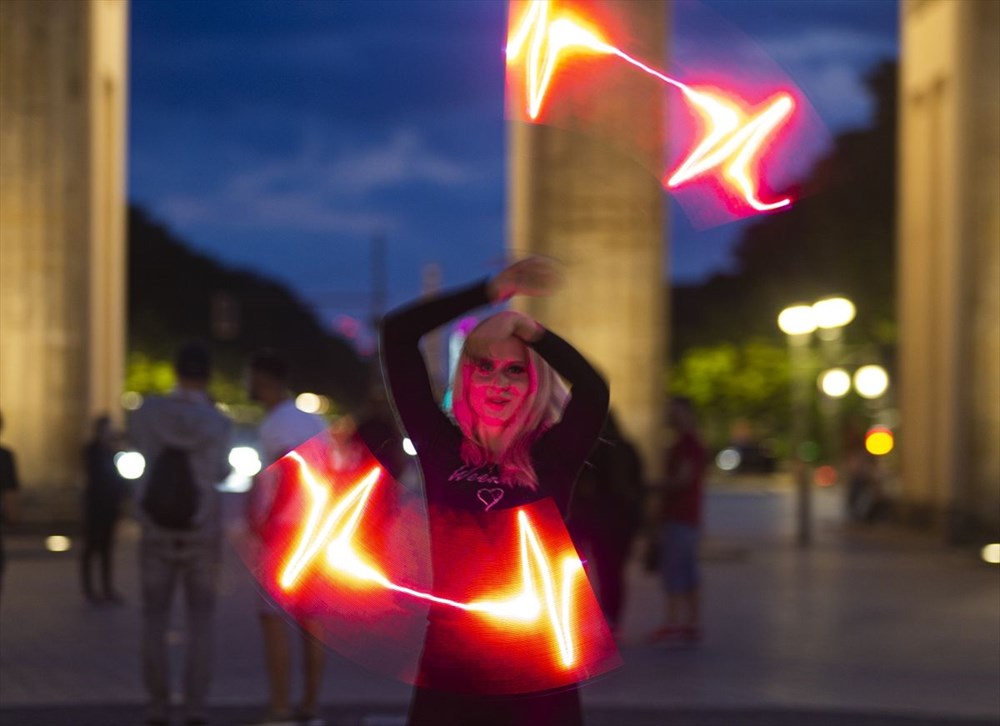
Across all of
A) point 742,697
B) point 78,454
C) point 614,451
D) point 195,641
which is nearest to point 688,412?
point 614,451

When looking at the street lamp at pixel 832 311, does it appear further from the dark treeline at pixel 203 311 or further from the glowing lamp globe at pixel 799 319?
the dark treeline at pixel 203 311

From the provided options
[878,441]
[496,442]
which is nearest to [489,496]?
[496,442]

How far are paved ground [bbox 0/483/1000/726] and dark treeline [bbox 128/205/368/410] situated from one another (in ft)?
192

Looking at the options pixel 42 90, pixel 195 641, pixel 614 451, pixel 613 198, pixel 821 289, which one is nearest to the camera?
pixel 195 641

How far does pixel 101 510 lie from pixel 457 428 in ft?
41.9

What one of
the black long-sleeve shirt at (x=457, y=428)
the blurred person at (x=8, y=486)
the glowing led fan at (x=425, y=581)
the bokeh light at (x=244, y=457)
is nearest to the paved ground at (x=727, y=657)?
the blurred person at (x=8, y=486)

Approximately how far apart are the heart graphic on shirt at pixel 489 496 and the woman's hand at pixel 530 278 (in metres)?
0.47

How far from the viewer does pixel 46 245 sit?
2542 cm

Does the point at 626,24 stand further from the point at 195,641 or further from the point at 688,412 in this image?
the point at 688,412

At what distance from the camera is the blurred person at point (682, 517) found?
1383 centimetres

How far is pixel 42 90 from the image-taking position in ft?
83.6

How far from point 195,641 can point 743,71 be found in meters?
5.67

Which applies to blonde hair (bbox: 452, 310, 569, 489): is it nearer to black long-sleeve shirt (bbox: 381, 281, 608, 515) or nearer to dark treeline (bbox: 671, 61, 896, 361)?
black long-sleeve shirt (bbox: 381, 281, 608, 515)

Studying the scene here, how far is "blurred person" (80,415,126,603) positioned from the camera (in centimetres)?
1688
